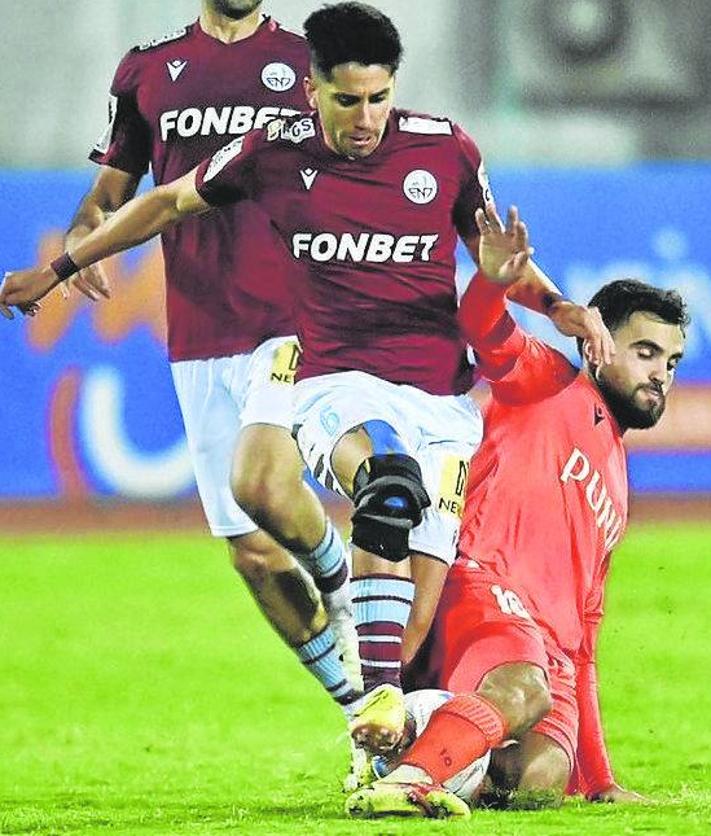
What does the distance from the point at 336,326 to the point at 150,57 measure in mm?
1443

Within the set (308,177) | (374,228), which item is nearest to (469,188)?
(374,228)

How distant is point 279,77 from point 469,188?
1.17m

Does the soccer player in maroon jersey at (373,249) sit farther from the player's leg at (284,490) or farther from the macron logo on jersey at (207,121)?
the macron logo on jersey at (207,121)

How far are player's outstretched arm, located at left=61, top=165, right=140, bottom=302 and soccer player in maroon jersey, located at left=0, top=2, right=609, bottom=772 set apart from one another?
24.3 inches

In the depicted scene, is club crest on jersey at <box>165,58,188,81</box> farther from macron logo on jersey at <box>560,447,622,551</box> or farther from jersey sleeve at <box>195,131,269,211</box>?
macron logo on jersey at <box>560,447,622,551</box>

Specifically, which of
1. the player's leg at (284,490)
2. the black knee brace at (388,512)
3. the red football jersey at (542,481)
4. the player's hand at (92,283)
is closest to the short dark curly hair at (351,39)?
the red football jersey at (542,481)

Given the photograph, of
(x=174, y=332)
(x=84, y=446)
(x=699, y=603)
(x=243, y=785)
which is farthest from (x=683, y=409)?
(x=243, y=785)

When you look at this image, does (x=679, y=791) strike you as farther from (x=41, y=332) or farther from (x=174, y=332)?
(x=41, y=332)

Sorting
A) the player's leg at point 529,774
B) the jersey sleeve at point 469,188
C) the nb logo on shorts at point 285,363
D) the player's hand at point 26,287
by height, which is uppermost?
the jersey sleeve at point 469,188

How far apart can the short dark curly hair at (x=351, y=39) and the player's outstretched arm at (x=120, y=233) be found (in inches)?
18.6

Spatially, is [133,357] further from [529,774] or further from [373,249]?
[529,774]

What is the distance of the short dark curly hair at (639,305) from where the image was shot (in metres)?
4.84

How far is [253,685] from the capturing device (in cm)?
722

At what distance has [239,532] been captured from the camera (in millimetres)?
5930
